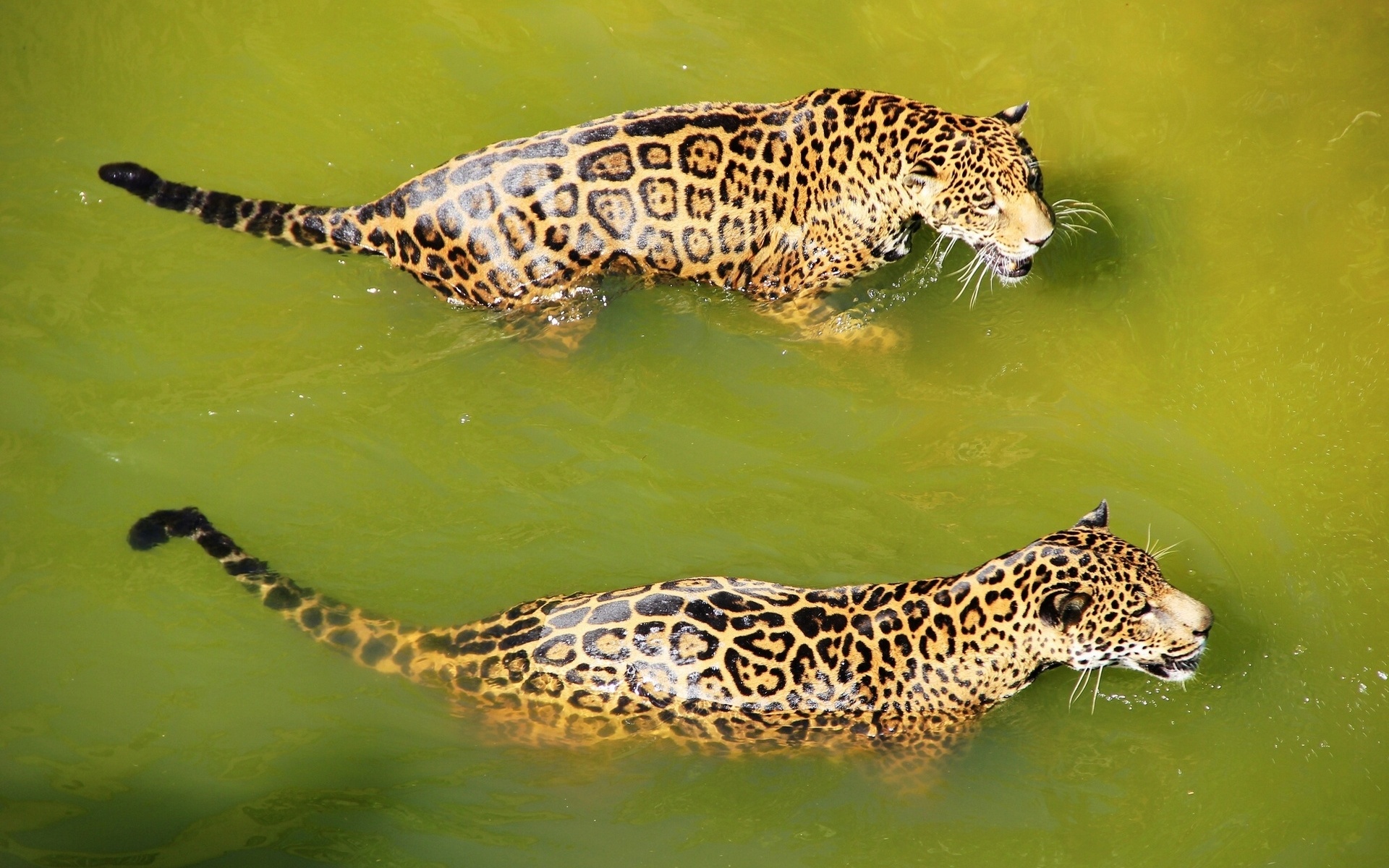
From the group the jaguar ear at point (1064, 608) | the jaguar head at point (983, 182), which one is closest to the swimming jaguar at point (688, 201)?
the jaguar head at point (983, 182)

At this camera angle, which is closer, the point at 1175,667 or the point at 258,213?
the point at 1175,667

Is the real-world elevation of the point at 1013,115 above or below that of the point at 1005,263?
above

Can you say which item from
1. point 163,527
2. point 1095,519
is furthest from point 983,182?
point 163,527

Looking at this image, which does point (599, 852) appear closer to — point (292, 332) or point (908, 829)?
point (908, 829)

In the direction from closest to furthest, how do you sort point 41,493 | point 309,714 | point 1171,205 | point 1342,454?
point 309,714, point 41,493, point 1342,454, point 1171,205

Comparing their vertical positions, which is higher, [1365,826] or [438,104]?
[438,104]

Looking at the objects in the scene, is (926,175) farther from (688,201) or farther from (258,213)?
(258,213)

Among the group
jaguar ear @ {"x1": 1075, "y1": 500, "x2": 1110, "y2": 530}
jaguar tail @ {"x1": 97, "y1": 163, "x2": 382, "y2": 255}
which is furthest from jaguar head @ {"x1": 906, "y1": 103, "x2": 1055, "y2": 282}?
jaguar tail @ {"x1": 97, "y1": 163, "x2": 382, "y2": 255}

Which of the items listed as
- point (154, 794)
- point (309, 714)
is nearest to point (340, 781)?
point (309, 714)
